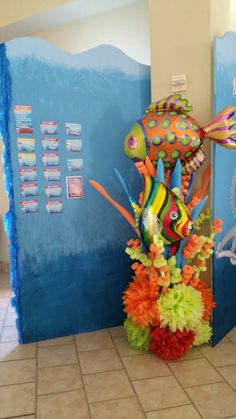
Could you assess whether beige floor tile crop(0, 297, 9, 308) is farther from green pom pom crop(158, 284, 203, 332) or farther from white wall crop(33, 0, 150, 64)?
white wall crop(33, 0, 150, 64)

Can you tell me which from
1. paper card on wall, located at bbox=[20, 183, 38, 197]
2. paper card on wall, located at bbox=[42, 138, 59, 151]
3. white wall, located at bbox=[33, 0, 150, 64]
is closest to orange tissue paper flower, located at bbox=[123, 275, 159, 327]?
paper card on wall, located at bbox=[20, 183, 38, 197]

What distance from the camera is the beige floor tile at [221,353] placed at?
2.34 meters

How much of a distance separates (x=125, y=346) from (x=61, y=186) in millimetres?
1158

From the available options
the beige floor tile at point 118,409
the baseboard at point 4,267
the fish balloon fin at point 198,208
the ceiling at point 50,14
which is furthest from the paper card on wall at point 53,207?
the baseboard at point 4,267

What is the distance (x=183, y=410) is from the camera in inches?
74.9

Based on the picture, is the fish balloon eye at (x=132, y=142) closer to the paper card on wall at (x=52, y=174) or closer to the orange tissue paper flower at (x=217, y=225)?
the paper card on wall at (x=52, y=174)

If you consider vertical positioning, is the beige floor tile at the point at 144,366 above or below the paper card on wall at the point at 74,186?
below

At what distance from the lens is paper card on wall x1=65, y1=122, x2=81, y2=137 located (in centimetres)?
255

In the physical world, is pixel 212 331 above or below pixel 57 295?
below

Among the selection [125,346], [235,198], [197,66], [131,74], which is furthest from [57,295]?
[197,66]

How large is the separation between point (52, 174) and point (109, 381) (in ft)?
4.34

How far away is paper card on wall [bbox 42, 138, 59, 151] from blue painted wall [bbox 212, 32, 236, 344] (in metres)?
1.03

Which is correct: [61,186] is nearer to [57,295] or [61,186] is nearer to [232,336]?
[57,295]

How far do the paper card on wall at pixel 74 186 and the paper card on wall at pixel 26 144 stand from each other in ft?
1.02
